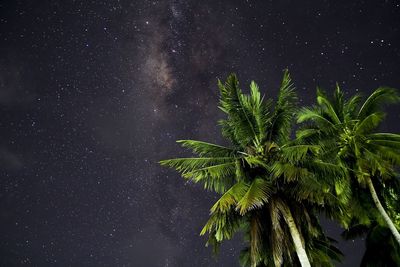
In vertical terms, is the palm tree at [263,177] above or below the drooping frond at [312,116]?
below

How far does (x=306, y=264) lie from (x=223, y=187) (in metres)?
4.27

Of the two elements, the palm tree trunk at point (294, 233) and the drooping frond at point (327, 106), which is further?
the drooping frond at point (327, 106)

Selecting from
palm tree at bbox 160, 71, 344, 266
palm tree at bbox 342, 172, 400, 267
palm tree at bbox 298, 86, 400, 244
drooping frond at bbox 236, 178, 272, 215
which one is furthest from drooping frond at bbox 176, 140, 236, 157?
palm tree at bbox 342, 172, 400, 267

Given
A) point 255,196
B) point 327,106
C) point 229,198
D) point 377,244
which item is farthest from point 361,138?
point 377,244

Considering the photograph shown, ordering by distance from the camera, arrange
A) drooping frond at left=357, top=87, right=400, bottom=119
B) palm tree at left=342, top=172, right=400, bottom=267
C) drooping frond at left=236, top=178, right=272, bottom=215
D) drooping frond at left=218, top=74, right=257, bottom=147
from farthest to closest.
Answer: palm tree at left=342, top=172, right=400, bottom=267, drooping frond at left=357, top=87, right=400, bottom=119, drooping frond at left=218, top=74, right=257, bottom=147, drooping frond at left=236, top=178, right=272, bottom=215

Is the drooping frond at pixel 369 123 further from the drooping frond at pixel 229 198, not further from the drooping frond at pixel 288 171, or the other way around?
the drooping frond at pixel 229 198

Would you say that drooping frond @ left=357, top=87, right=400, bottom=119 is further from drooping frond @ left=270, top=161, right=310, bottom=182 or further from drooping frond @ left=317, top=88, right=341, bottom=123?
drooping frond @ left=270, top=161, right=310, bottom=182

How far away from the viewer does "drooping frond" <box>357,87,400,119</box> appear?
54.5 ft

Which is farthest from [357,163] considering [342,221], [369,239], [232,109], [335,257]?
[369,239]

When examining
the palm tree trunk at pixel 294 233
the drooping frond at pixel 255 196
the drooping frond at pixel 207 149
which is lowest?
the palm tree trunk at pixel 294 233

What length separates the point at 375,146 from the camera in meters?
16.4

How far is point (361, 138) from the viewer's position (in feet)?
53.6

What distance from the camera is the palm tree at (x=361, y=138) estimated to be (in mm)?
15531

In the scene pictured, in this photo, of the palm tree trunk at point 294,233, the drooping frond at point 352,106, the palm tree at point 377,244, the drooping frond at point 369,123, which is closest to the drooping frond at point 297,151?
the palm tree trunk at point 294,233
